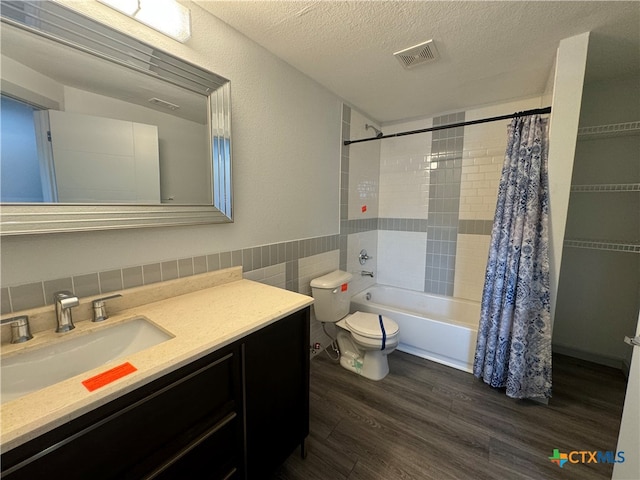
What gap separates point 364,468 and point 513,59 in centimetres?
260

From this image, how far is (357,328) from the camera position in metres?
2.01

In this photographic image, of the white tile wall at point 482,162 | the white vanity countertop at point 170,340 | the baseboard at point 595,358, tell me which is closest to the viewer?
the white vanity countertop at point 170,340

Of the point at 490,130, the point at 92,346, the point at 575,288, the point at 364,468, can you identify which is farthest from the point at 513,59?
the point at 92,346

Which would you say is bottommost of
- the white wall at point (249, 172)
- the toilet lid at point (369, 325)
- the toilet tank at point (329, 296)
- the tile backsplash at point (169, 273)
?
the toilet lid at point (369, 325)

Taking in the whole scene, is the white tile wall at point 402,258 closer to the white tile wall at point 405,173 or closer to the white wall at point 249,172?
the white tile wall at point 405,173

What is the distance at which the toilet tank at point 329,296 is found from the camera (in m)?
2.03

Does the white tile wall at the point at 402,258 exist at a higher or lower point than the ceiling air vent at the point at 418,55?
lower

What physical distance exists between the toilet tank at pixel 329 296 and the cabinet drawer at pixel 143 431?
1.12 meters

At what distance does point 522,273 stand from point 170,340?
204 cm

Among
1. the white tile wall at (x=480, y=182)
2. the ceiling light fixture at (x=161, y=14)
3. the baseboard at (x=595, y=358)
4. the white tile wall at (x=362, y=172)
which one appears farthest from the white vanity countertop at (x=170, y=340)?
the baseboard at (x=595, y=358)

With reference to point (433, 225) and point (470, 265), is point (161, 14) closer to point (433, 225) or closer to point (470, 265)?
point (433, 225)

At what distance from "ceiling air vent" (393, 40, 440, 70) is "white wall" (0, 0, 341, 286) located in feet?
2.21

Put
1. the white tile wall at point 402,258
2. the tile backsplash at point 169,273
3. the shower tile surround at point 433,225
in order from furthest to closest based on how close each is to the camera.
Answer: the white tile wall at point 402,258
the shower tile surround at point 433,225
the tile backsplash at point 169,273

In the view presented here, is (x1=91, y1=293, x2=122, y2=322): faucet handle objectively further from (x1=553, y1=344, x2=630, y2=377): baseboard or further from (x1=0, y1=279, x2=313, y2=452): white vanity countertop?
(x1=553, y1=344, x2=630, y2=377): baseboard
